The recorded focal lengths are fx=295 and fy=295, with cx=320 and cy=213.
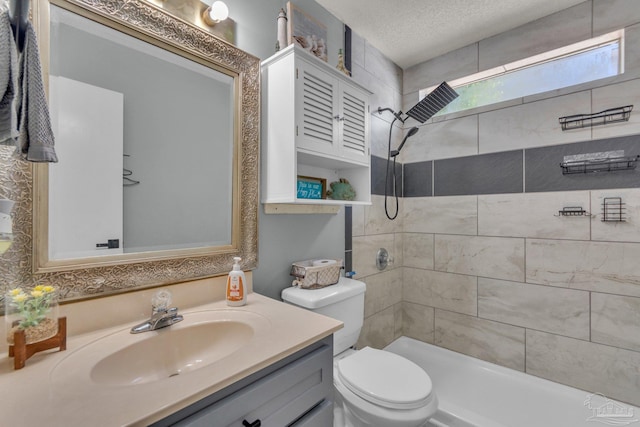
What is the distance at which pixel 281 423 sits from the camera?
0.82 metres

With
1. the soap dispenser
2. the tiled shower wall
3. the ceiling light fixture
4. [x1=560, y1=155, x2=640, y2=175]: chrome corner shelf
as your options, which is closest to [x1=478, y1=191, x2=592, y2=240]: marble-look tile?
the tiled shower wall

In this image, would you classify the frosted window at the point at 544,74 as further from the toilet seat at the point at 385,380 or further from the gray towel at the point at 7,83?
the gray towel at the point at 7,83

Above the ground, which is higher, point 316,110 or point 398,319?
point 316,110

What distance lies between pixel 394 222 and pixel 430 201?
0.33 meters

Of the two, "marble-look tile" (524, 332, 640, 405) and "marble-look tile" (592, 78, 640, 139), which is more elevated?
"marble-look tile" (592, 78, 640, 139)

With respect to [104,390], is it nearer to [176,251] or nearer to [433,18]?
[176,251]

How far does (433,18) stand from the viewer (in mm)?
1926

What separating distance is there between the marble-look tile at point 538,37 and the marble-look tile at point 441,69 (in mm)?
73

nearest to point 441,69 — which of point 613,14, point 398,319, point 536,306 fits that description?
point 613,14

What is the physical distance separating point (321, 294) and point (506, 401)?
138 centimetres

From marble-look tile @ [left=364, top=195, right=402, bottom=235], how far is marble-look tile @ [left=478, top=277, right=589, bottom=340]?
2.49 feet

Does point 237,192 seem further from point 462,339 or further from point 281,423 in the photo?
point 462,339

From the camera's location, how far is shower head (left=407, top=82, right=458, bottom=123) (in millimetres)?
2006

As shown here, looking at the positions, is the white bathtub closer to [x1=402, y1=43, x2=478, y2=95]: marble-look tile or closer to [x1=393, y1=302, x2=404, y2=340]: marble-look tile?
[x1=393, y1=302, x2=404, y2=340]: marble-look tile
